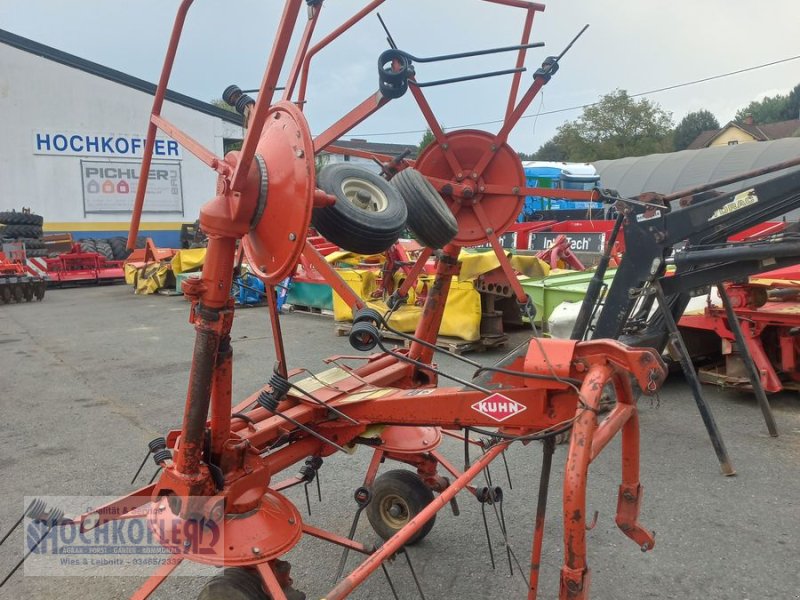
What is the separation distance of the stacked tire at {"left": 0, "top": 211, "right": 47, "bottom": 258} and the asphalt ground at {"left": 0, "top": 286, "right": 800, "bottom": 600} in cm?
951

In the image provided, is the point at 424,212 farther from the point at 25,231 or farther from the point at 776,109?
the point at 776,109

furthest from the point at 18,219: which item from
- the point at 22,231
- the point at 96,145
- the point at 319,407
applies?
the point at 319,407

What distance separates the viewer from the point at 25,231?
15.8 metres

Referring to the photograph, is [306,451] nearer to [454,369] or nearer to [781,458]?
[781,458]

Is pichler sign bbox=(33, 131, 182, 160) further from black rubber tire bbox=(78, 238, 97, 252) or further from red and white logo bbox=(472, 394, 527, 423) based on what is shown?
red and white logo bbox=(472, 394, 527, 423)

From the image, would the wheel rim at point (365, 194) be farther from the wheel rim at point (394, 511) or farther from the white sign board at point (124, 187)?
the white sign board at point (124, 187)

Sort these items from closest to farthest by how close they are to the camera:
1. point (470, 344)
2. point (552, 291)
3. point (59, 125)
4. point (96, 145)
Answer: point (552, 291) → point (470, 344) → point (59, 125) → point (96, 145)

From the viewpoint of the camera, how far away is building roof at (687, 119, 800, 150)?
53.8m

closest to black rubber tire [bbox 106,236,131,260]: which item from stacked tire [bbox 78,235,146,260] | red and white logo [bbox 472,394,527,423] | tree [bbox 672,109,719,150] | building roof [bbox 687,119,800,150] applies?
stacked tire [bbox 78,235,146,260]

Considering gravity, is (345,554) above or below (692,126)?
below

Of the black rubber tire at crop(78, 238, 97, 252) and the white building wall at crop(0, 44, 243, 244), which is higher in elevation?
the white building wall at crop(0, 44, 243, 244)

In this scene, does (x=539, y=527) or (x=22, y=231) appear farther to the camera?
(x=22, y=231)

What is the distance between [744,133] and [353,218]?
61391mm

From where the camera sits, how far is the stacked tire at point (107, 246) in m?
18.1
